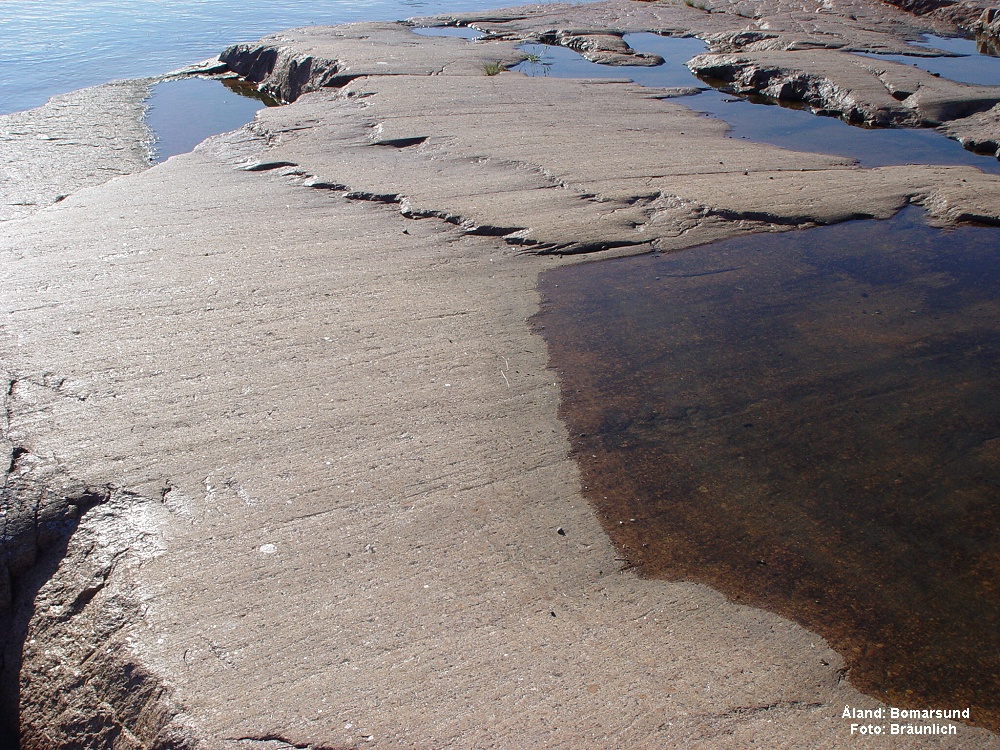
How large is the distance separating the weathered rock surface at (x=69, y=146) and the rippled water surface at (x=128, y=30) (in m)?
0.77

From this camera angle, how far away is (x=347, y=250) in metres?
4.05

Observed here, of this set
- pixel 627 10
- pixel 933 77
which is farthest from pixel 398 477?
pixel 627 10

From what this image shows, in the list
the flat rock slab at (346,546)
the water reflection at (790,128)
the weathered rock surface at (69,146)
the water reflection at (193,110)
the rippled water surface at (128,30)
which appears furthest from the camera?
the rippled water surface at (128,30)

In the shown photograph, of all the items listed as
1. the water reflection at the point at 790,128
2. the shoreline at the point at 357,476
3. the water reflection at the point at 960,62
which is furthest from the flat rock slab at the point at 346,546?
the water reflection at the point at 960,62

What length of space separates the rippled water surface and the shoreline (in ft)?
16.5

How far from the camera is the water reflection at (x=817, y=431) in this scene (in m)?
2.20

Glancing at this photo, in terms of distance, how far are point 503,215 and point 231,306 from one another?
1.59 m

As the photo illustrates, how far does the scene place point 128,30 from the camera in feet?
37.5

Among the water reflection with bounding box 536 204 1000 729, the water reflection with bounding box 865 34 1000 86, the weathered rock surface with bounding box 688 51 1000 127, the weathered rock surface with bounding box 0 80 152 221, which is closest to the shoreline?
the water reflection with bounding box 536 204 1000 729

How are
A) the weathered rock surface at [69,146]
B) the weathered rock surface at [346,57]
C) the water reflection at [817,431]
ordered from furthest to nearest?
the weathered rock surface at [346,57] → the weathered rock surface at [69,146] → the water reflection at [817,431]

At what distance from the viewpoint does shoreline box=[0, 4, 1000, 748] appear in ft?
6.27

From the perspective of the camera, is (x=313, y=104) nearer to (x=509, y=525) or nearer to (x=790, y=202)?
(x=790, y=202)

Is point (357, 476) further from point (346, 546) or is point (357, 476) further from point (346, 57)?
point (346, 57)

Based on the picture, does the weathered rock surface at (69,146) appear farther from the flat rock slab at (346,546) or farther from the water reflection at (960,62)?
the water reflection at (960,62)
